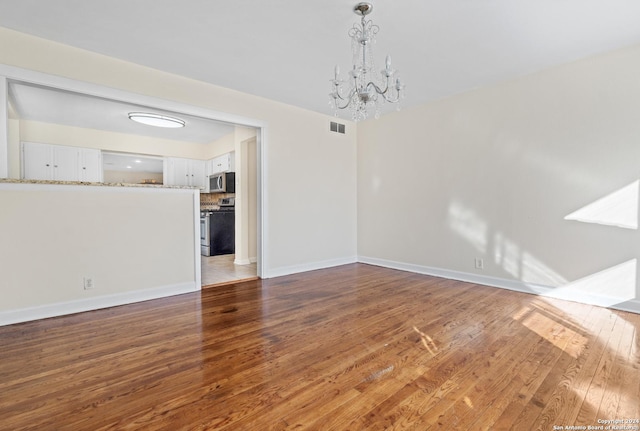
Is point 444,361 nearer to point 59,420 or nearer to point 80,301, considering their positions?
point 59,420

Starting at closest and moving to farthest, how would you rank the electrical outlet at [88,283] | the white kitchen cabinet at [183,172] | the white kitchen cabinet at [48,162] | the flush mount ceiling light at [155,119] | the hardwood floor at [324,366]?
the hardwood floor at [324,366] → the electrical outlet at [88,283] → the flush mount ceiling light at [155,119] → the white kitchen cabinet at [48,162] → the white kitchen cabinet at [183,172]

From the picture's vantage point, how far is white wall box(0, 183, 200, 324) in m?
2.73

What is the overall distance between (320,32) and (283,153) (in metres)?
2.12

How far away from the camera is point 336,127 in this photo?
529 cm

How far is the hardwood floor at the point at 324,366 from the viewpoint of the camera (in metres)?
1.50

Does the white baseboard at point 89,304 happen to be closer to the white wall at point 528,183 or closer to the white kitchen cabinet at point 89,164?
the white wall at point 528,183

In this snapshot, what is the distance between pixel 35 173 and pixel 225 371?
19.7ft

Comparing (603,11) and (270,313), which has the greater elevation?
(603,11)

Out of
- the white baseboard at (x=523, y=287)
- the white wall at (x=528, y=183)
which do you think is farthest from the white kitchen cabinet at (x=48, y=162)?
the white baseboard at (x=523, y=287)

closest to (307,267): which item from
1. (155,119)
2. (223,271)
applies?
(223,271)

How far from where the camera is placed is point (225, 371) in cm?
190

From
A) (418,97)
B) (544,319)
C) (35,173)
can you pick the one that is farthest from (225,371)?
(35,173)

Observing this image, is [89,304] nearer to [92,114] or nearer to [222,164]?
[92,114]

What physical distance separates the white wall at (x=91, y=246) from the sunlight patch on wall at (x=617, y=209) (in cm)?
454
